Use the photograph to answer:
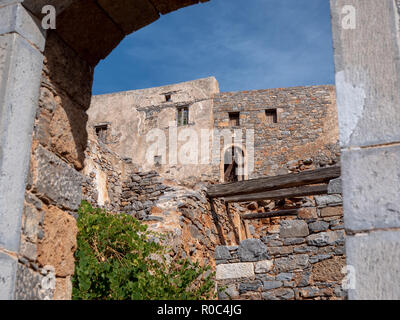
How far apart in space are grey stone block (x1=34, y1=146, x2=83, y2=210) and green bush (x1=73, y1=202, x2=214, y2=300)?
1075 millimetres

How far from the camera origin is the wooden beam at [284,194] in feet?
32.7

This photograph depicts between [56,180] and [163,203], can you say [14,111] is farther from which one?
[163,203]

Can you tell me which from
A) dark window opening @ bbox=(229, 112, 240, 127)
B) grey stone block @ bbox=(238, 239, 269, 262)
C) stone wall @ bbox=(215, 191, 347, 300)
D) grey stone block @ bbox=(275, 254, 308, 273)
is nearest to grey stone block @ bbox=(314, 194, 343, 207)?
stone wall @ bbox=(215, 191, 347, 300)

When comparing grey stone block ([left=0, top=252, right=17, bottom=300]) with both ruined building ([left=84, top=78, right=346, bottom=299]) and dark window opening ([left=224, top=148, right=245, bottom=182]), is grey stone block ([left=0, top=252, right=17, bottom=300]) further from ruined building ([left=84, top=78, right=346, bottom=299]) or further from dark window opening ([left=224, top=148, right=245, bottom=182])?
dark window opening ([left=224, top=148, right=245, bottom=182])

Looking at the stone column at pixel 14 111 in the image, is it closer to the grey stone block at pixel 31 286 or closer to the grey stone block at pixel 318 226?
the grey stone block at pixel 31 286

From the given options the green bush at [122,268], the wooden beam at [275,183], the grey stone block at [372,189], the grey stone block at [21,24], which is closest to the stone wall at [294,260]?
the green bush at [122,268]

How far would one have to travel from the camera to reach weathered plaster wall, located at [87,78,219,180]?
62.7 ft

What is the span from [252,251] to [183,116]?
533 inches

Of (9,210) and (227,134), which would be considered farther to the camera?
(227,134)

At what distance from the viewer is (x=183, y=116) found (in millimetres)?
19828

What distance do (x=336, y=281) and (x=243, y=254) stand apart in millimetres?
1217
